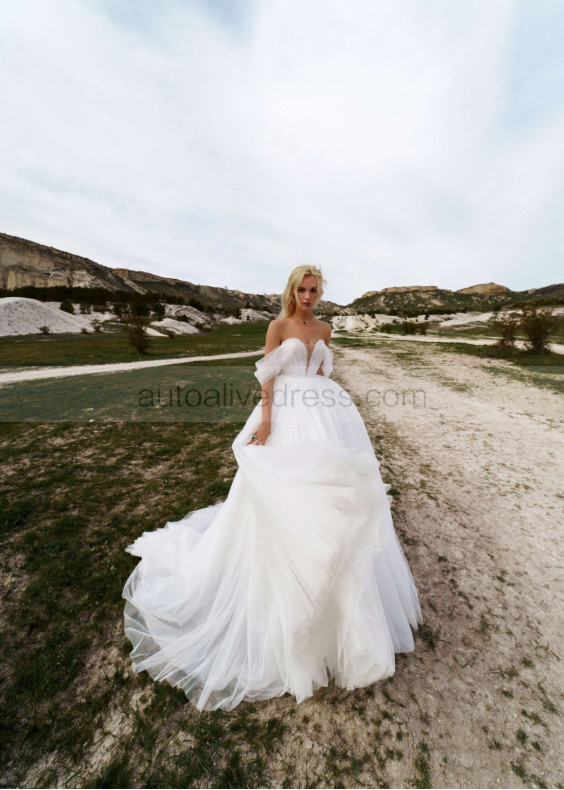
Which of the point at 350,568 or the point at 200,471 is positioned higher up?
the point at 350,568

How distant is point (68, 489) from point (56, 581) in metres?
2.32

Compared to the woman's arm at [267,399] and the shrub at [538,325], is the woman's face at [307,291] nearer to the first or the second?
the woman's arm at [267,399]

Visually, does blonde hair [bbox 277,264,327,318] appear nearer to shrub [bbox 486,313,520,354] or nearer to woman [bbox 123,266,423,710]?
woman [bbox 123,266,423,710]

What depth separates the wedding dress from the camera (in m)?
2.27

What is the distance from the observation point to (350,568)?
2270 millimetres

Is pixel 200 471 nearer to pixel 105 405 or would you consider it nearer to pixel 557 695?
pixel 557 695

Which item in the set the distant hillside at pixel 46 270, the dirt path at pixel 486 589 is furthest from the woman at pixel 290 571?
the distant hillside at pixel 46 270

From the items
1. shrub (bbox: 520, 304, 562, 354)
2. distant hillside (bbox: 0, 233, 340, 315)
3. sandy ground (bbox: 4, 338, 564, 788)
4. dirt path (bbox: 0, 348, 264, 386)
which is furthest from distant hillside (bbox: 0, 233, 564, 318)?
Answer: sandy ground (bbox: 4, 338, 564, 788)

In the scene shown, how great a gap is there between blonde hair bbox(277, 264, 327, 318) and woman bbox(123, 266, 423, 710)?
1 cm

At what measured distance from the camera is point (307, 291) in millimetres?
3289

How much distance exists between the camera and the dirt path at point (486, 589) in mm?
2188

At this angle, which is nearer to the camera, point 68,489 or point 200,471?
point 68,489

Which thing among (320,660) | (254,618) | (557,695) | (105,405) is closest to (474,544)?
(557,695)

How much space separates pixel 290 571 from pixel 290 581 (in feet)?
0.23
